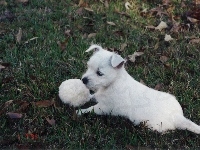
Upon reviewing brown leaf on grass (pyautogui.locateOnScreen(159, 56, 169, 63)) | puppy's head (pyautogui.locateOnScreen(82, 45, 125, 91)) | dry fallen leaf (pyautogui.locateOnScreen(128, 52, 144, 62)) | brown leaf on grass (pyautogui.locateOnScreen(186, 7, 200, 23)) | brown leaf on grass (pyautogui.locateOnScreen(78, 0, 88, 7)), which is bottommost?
brown leaf on grass (pyautogui.locateOnScreen(159, 56, 169, 63))

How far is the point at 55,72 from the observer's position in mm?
5496

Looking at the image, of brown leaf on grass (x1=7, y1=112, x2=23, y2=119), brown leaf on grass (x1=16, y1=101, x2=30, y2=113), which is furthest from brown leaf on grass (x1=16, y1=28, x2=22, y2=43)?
brown leaf on grass (x1=7, y1=112, x2=23, y2=119)

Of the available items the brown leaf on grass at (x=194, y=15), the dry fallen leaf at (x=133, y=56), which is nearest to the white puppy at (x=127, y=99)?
the dry fallen leaf at (x=133, y=56)

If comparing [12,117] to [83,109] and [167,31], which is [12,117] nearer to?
[83,109]

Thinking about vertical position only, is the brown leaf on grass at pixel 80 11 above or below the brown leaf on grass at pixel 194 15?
below

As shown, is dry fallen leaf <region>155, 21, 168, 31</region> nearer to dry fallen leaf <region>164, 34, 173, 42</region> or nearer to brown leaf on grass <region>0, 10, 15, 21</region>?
dry fallen leaf <region>164, 34, 173, 42</region>

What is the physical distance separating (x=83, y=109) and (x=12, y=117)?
2.61 feet

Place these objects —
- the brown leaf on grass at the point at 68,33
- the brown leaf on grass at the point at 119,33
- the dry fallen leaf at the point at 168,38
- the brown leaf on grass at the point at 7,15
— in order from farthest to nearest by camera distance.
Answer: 1. the brown leaf on grass at the point at 7,15
2. the brown leaf on grass at the point at 119,33
3. the brown leaf on grass at the point at 68,33
4. the dry fallen leaf at the point at 168,38

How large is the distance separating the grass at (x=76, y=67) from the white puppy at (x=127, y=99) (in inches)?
4.0

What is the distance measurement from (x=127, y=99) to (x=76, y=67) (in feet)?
4.86

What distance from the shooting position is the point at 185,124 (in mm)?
4211

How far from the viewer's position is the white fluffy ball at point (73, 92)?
4613mm

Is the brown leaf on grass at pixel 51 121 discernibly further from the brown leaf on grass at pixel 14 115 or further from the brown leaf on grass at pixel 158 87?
the brown leaf on grass at pixel 158 87

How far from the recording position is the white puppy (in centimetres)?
423
